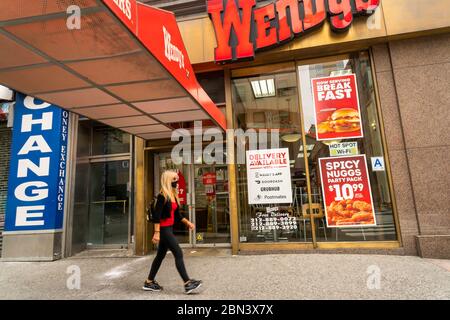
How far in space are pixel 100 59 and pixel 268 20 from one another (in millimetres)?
4287

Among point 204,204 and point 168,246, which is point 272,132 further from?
point 168,246

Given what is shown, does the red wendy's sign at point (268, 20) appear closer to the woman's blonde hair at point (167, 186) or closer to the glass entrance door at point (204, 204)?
the glass entrance door at point (204, 204)

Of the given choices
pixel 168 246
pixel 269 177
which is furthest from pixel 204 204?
pixel 168 246

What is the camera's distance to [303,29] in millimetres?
6344

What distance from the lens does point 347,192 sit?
246 inches

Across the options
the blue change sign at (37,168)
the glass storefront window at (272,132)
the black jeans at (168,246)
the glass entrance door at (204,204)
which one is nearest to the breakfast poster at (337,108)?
the glass storefront window at (272,132)

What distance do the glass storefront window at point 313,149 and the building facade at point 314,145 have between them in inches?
0.9
